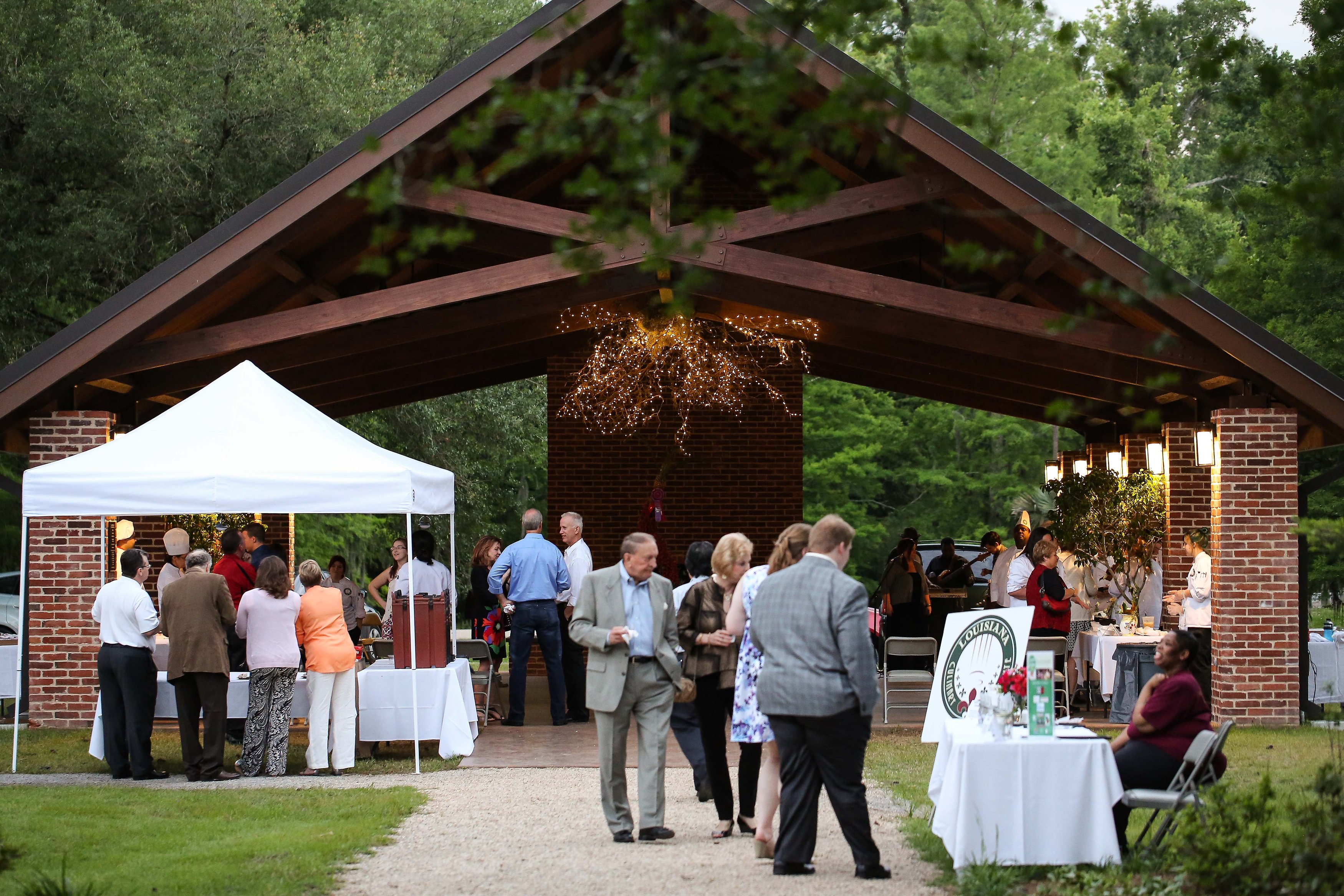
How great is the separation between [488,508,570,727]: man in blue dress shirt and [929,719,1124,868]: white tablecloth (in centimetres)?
573

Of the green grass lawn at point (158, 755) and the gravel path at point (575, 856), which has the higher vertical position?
the gravel path at point (575, 856)

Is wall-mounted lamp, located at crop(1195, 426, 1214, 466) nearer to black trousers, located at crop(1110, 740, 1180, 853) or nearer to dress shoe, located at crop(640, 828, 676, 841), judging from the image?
black trousers, located at crop(1110, 740, 1180, 853)

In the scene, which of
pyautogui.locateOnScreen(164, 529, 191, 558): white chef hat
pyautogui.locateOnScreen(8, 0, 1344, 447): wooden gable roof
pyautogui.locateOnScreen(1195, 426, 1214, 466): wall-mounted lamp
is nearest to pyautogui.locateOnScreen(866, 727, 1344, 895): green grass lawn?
pyautogui.locateOnScreen(1195, 426, 1214, 466): wall-mounted lamp

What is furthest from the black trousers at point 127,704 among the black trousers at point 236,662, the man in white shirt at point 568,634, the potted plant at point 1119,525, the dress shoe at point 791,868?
the potted plant at point 1119,525

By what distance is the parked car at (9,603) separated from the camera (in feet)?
62.8

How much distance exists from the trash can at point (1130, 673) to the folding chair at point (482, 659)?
4.82 m

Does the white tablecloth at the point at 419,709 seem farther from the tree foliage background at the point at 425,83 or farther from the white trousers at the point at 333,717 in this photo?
the tree foliage background at the point at 425,83

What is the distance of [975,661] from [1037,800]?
152cm

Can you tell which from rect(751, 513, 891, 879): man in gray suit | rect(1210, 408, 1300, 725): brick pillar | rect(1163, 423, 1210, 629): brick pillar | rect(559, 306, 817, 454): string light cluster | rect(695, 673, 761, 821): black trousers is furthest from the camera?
rect(559, 306, 817, 454): string light cluster

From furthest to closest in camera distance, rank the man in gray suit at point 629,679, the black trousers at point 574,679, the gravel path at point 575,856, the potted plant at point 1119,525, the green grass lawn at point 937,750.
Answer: the potted plant at point 1119,525, the black trousers at point 574,679, the man in gray suit at point 629,679, the green grass lawn at point 937,750, the gravel path at point 575,856

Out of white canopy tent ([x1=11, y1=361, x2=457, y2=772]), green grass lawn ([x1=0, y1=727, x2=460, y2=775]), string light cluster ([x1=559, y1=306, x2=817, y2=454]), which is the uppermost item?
string light cluster ([x1=559, y1=306, x2=817, y2=454])

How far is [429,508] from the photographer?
9297 millimetres

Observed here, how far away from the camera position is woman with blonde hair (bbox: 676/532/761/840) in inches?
275

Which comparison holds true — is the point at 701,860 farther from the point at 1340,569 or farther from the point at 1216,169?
the point at 1216,169
